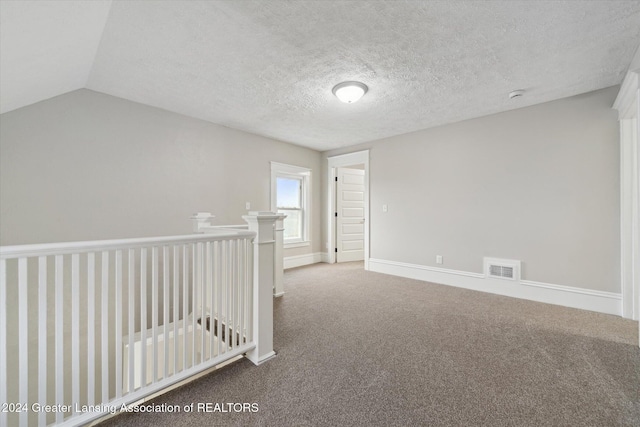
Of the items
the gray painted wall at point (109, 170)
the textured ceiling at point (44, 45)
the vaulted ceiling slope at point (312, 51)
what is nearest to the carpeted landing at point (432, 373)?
the gray painted wall at point (109, 170)

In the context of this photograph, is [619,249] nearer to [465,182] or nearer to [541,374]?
[465,182]

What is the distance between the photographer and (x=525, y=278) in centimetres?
315

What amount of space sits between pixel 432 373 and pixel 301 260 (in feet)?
11.7

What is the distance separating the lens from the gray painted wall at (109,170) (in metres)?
2.33

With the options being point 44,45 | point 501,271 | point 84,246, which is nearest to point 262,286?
point 84,246

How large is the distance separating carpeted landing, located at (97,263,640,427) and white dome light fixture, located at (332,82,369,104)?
88.9 inches

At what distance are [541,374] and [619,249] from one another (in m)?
1.96

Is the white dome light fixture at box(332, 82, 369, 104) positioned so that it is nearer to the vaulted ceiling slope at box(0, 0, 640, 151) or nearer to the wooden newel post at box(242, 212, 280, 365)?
the vaulted ceiling slope at box(0, 0, 640, 151)

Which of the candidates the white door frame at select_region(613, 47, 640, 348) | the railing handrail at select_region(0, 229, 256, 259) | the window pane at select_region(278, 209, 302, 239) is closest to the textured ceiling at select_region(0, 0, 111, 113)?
the railing handrail at select_region(0, 229, 256, 259)

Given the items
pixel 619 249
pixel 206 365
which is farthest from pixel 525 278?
pixel 206 365

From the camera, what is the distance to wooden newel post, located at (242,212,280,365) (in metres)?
1.86

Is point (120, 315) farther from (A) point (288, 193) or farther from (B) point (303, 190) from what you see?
(B) point (303, 190)

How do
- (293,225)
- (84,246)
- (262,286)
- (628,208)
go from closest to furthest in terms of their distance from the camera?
(84,246), (262,286), (628,208), (293,225)

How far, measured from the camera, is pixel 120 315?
133 cm
